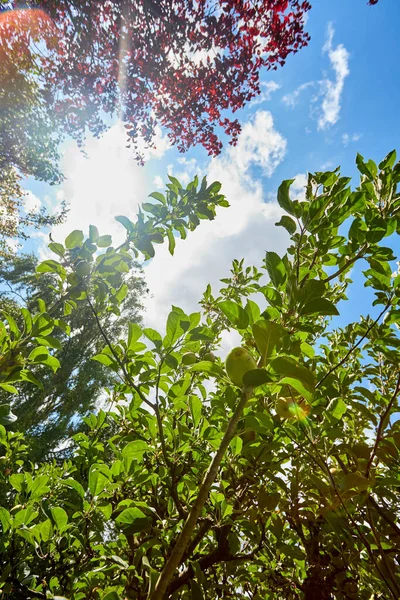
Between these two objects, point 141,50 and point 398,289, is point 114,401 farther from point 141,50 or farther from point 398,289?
point 141,50

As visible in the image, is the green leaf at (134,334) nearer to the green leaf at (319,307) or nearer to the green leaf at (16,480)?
the green leaf at (319,307)

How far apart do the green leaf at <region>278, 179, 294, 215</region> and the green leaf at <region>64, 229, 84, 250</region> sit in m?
0.82

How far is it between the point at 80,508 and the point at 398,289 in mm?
1856

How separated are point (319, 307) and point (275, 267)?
7.3 inches

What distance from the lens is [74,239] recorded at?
119cm

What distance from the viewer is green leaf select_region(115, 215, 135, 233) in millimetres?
1291

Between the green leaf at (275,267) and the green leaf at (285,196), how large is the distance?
1.07 feet

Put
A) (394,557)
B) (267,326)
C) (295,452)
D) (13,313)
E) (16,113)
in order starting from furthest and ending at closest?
(13,313) < (16,113) < (394,557) < (295,452) < (267,326)

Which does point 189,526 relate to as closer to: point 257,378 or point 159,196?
point 257,378

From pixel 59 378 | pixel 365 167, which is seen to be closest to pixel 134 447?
pixel 365 167

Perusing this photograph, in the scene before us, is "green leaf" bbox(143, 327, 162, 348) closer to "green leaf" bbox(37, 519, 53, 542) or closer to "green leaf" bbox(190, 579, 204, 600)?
"green leaf" bbox(190, 579, 204, 600)

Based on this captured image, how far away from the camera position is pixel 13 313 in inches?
470

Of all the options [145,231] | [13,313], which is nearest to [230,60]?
[145,231]

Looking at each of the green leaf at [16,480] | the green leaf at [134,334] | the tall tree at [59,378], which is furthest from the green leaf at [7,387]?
the tall tree at [59,378]
